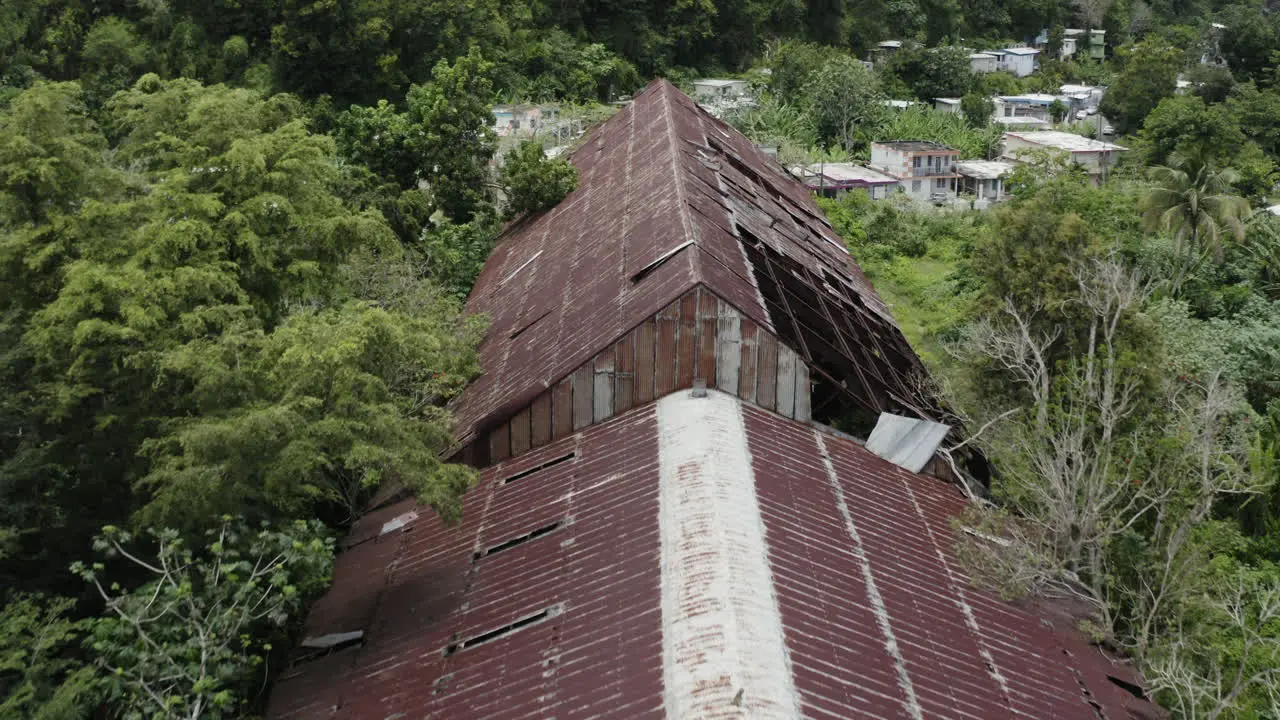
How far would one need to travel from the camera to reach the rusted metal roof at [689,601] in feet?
42.8

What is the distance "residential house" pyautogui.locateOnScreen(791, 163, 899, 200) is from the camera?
54.6 meters

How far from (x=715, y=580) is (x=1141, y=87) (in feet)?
234

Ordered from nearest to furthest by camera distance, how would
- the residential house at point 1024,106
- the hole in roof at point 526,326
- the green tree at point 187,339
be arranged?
the green tree at point 187,339 < the hole in roof at point 526,326 < the residential house at point 1024,106

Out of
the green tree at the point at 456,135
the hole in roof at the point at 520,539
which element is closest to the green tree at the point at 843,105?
the green tree at the point at 456,135

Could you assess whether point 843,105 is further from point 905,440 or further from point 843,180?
point 905,440

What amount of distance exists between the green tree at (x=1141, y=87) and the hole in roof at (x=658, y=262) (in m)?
63.1

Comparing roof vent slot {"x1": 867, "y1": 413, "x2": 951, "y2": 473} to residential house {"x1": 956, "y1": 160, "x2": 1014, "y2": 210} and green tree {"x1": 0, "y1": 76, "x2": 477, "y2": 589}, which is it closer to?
green tree {"x1": 0, "y1": 76, "x2": 477, "y2": 589}

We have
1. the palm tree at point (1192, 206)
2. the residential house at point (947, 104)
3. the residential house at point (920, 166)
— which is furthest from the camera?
the residential house at point (947, 104)

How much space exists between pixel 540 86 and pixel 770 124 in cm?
1209

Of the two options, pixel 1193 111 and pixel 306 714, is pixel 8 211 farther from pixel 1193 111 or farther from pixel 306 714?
pixel 1193 111

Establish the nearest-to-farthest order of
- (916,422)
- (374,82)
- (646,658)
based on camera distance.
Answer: (646,658) < (916,422) < (374,82)

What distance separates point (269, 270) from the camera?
68.1 feet

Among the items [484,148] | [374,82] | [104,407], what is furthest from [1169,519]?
[374,82]

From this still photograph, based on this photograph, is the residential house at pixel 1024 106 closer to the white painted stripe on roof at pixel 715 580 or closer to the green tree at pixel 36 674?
the white painted stripe on roof at pixel 715 580
